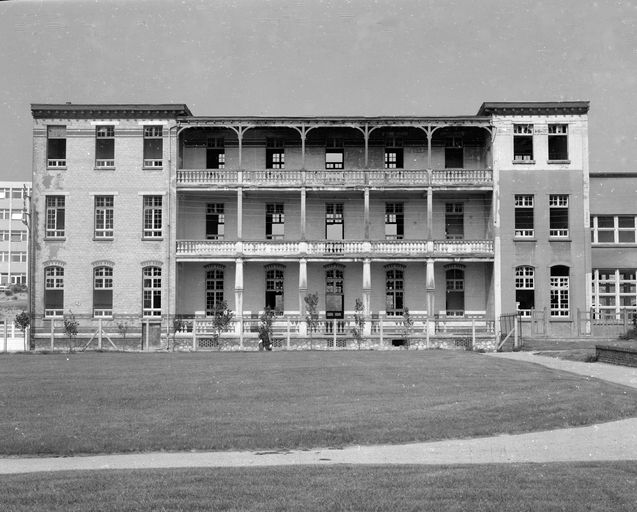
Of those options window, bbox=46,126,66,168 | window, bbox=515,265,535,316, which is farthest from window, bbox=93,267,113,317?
window, bbox=515,265,535,316

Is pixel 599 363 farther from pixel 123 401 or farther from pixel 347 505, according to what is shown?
pixel 347 505

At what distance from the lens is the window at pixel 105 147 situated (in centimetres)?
4428

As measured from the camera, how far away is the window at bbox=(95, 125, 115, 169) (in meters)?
44.3

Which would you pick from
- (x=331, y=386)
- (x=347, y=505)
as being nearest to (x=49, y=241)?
(x=331, y=386)

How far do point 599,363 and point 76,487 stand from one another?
19.9 m

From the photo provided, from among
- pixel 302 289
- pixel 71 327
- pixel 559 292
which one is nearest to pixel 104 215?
pixel 71 327

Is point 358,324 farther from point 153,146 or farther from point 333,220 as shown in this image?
point 153,146

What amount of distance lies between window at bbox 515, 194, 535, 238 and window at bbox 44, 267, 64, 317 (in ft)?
76.9

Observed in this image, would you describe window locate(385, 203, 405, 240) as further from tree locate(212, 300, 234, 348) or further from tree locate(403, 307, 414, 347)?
tree locate(212, 300, 234, 348)

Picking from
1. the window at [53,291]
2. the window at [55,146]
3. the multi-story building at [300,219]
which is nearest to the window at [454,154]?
the multi-story building at [300,219]

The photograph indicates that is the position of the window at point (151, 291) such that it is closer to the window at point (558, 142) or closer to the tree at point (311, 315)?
the tree at point (311, 315)

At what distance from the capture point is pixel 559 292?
43375mm

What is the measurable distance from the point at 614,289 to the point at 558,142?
842cm

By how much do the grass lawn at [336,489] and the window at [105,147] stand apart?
35.7 meters
